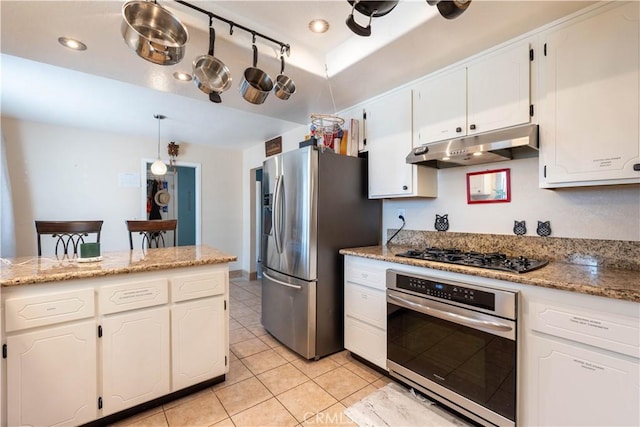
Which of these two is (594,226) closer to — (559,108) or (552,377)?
(559,108)

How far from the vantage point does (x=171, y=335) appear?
1.80m

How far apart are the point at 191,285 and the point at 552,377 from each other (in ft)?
6.54

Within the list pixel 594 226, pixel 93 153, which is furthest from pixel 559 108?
pixel 93 153

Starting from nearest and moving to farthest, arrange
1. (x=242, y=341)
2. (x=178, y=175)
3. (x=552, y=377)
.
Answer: (x=552, y=377), (x=242, y=341), (x=178, y=175)

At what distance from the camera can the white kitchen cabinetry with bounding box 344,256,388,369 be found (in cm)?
212

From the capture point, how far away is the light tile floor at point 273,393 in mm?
1712

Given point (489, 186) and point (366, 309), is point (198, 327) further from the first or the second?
point (489, 186)

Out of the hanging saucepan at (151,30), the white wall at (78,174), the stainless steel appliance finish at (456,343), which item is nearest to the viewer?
the hanging saucepan at (151,30)

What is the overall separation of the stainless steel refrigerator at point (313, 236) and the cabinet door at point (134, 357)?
1007mm

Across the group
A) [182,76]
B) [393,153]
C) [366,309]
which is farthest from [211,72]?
[366,309]

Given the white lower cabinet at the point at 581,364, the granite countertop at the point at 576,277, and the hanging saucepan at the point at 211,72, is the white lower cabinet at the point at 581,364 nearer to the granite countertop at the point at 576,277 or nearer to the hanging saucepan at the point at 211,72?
the granite countertop at the point at 576,277

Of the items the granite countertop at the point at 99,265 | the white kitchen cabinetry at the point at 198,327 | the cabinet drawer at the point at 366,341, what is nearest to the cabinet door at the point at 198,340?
the white kitchen cabinetry at the point at 198,327

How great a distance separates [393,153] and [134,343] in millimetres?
2255

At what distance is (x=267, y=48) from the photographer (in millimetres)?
1935
